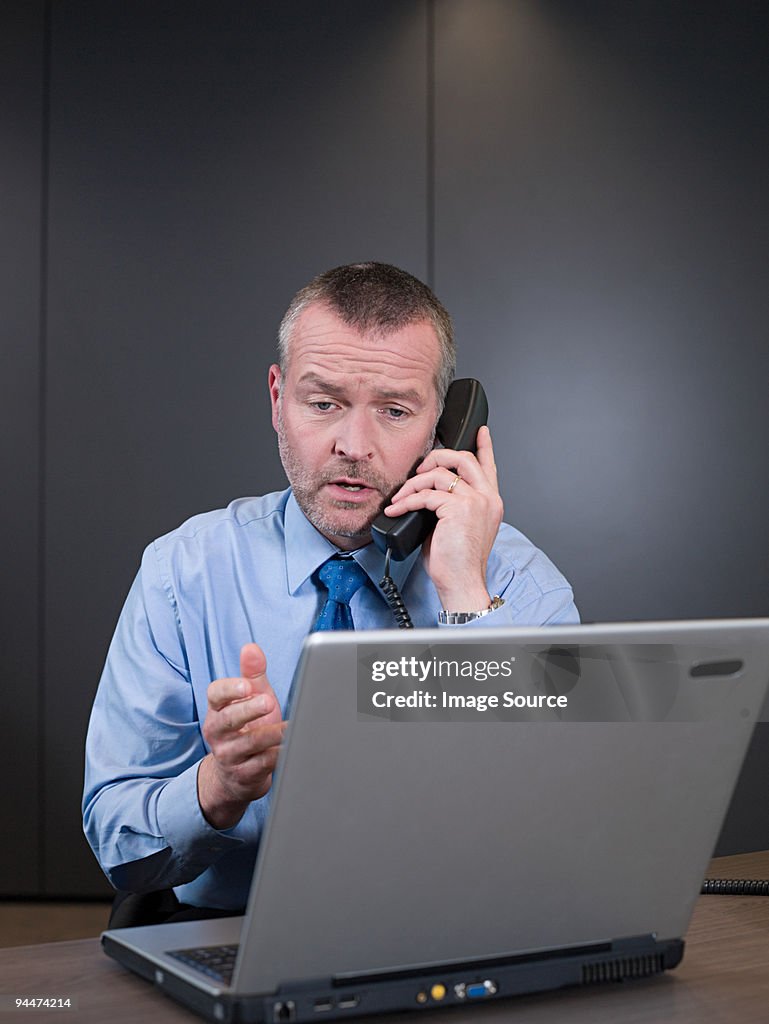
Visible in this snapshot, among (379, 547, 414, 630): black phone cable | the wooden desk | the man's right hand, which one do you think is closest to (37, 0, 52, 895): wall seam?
(379, 547, 414, 630): black phone cable

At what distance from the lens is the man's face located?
1.53 m

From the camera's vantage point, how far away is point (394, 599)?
1477 mm

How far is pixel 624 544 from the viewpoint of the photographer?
311 cm

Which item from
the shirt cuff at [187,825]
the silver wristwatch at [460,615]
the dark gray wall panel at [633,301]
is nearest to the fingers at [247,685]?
the shirt cuff at [187,825]

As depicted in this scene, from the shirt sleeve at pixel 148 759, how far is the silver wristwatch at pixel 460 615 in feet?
1.15

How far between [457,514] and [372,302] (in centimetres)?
33

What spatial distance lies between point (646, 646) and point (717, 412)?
2.49 m

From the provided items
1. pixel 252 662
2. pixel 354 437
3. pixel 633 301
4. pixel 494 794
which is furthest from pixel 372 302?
pixel 633 301

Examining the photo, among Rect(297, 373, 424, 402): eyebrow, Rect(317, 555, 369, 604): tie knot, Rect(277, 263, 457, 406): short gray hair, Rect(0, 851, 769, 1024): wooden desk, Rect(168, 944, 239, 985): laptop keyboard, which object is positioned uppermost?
Rect(277, 263, 457, 406): short gray hair

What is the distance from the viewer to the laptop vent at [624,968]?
839 millimetres

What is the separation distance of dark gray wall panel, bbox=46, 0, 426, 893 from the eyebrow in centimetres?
165

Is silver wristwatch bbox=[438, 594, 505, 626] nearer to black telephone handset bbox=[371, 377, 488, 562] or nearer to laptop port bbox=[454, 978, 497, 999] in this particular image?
black telephone handset bbox=[371, 377, 488, 562]

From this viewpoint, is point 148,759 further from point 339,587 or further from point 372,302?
point 372,302

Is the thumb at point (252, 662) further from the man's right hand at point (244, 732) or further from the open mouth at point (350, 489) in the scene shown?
the open mouth at point (350, 489)
